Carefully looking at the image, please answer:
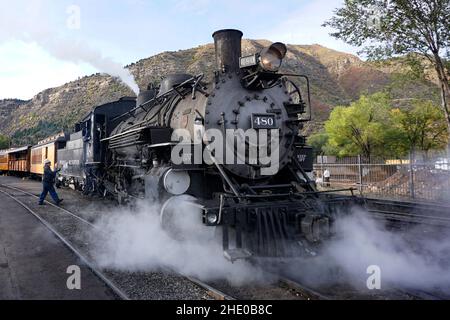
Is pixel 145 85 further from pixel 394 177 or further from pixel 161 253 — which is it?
pixel 161 253

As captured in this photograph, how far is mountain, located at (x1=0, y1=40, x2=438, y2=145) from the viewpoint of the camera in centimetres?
8100

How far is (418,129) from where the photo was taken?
1058 inches

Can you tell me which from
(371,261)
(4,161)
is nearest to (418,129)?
→ (371,261)

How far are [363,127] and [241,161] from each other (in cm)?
2465

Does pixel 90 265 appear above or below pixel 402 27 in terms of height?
below

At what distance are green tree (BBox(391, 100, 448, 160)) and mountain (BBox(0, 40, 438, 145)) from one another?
2948cm

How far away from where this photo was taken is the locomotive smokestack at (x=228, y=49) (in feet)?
19.9

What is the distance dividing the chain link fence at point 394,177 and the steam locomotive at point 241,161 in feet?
27.7

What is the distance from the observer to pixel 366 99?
29.2 m

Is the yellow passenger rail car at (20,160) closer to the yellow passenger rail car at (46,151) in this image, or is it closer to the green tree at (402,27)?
the yellow passenger rail car at (46,151)

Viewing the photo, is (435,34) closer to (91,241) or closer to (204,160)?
(204,160)

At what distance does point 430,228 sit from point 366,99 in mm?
23821
